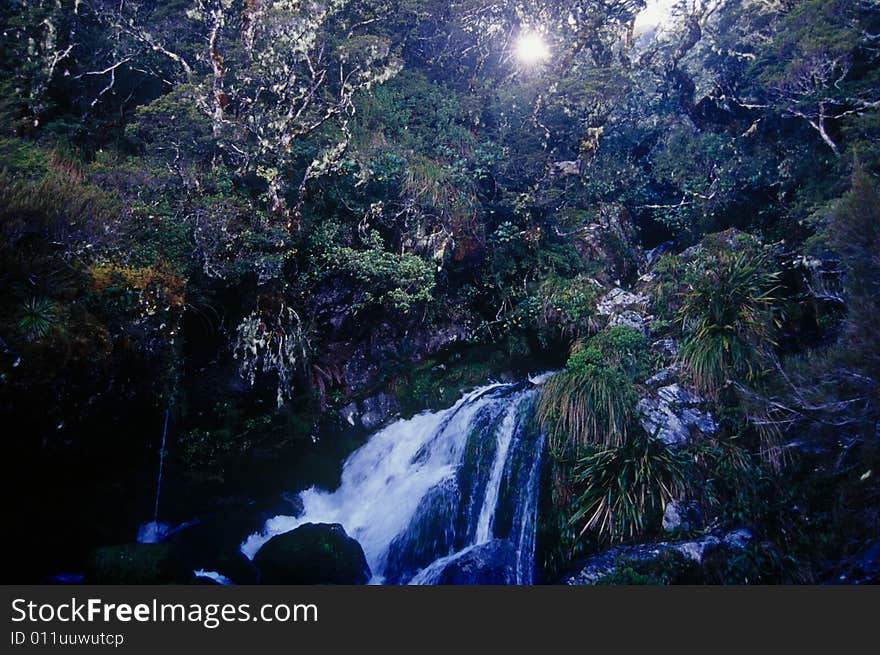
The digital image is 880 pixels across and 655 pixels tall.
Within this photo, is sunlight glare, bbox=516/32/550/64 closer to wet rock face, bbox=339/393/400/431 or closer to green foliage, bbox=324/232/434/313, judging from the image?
green foliage, bbox=324/232/434/313

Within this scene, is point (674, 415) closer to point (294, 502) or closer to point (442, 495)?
point (442, 495)

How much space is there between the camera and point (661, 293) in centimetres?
876

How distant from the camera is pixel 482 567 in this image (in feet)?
20.7

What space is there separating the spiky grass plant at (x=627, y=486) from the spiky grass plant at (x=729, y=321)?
4.80 ft

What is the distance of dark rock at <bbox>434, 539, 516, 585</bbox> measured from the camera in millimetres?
6207

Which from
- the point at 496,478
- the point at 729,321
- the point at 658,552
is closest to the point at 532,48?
the point at 729,321

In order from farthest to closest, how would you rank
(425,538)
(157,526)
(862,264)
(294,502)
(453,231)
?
1. (453,231)
2. (294,502)
3. (157,526)
4. (425,538)
5. (862,264)

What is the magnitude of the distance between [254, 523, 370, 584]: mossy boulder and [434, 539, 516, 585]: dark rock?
3.99 feet

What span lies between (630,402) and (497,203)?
5617 millimetres

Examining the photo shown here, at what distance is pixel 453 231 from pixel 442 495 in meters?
5.52

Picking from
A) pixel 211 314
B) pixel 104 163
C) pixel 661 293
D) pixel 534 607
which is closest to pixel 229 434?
pixel 211 314

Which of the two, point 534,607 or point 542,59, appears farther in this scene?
point 542,59

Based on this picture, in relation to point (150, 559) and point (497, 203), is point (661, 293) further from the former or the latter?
point (150, 559)

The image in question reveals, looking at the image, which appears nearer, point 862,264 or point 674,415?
point 862,264
